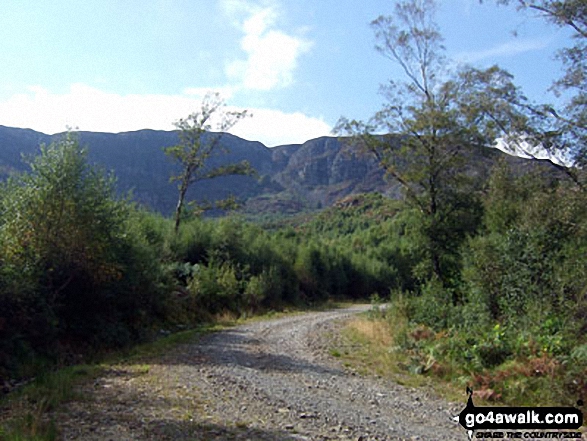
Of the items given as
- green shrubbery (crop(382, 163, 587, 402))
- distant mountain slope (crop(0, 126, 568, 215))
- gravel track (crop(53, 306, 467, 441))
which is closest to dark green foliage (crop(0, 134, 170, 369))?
gravel track (crop(53, 306, 467, 441))

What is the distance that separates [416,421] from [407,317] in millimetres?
9762

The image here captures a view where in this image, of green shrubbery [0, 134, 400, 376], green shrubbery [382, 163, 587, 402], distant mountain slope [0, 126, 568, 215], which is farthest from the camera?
distant mountain slope [0, 126, 568, 215]

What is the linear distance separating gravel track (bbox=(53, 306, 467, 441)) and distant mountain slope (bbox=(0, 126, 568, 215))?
61198 millimetres

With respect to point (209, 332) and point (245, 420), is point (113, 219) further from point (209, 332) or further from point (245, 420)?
point (245, 420)

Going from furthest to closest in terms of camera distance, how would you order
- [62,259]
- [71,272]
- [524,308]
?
[71,272], [62,259], [524,308]

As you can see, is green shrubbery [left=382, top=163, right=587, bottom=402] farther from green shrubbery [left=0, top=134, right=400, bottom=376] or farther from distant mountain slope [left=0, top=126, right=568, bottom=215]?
distant mountain slope [left=0, top=126, right=568, bottom=215]

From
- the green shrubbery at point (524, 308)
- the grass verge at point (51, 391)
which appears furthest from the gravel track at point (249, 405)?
the green shrubbery at point (524, 308)

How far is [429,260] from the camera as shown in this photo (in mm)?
20906

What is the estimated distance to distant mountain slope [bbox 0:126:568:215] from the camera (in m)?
101

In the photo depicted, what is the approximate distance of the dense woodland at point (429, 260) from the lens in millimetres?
10586

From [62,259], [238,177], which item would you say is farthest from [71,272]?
[238,177]

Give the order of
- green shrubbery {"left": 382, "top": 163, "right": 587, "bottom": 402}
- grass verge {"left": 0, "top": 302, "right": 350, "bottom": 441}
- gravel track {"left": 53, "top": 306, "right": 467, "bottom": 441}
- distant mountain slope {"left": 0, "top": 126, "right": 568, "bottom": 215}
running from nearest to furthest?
grass verge {"left": 0, "top": 302, "right": 350, "bottom": 441} → gravel track {"left": 53, "top": 306, "right": 467, "bottom": 441} → green shrubbery {"left": 382, "top": 163, "right": 587, "bottom": 402} → distant mountain slope {"left": 0, "top": 126, "right": 568, "bottom": 215}

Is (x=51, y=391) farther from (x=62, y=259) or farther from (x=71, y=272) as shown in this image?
(x=71, y=272)

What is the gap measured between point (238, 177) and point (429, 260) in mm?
120752
